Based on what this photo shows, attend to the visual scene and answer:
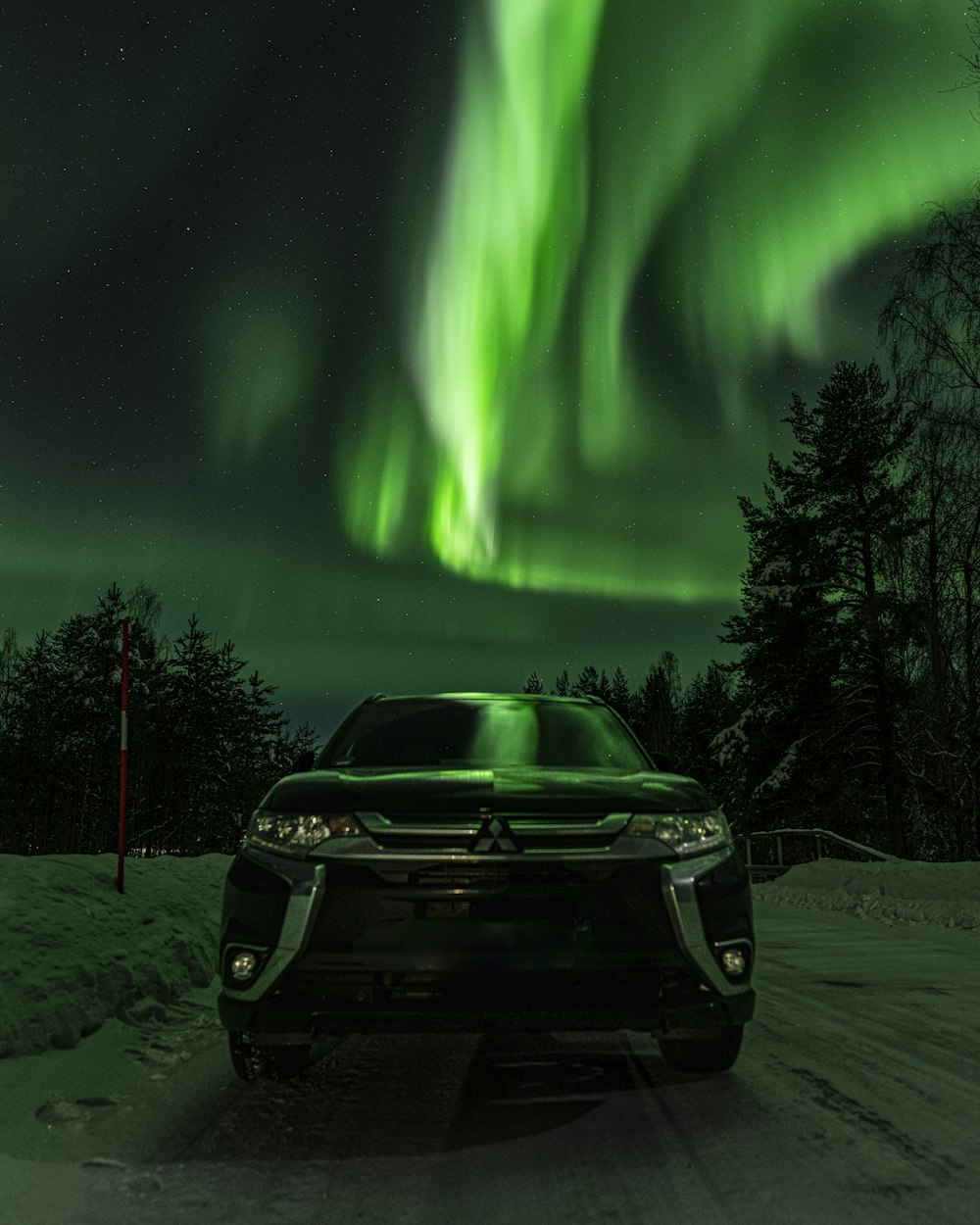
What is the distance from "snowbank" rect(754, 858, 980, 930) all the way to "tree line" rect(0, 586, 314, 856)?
4106cm

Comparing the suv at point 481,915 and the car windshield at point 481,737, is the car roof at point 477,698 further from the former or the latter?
the suv at point 481,915

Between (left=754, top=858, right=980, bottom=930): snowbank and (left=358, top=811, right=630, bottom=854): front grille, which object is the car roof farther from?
(left=754, top=858, right=980, bottom=930): snowbank

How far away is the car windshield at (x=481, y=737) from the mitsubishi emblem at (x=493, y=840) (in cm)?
142

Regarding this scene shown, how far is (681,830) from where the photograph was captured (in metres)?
3.93

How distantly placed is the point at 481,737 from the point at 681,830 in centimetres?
179

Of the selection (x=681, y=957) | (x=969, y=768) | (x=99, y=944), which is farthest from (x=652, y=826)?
(x=969, y=768)

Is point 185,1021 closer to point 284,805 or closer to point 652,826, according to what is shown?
point 284,805

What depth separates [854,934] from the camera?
33.4ft

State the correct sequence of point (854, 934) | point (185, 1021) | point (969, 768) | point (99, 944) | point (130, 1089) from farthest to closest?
point (969, 768)
point (854, 934)
point (99, 944)
point (185, 1021)
point (130, 1089)

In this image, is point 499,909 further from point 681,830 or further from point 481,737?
point 481,737

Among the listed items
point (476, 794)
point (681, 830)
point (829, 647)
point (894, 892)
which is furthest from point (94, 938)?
point (829, 647)

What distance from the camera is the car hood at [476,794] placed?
12.7 feet

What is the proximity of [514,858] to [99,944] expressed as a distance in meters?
3.29

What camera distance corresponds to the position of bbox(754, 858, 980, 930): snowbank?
11.4 meters
